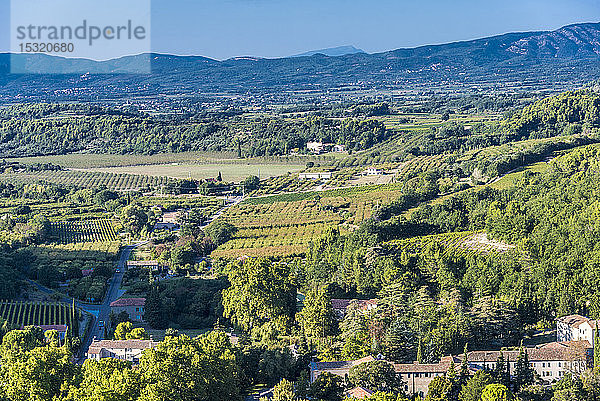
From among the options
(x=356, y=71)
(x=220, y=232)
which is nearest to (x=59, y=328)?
(x=220, y=232)

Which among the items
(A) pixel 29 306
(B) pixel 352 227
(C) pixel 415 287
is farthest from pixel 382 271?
(A) pixel 29 306

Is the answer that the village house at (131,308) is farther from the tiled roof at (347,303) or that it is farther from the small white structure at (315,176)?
the small white structure at (315,176)

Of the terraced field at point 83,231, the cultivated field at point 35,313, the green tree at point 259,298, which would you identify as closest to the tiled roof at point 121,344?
the cultivated field at point 35,313

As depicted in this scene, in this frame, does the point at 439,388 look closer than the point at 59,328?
Yes

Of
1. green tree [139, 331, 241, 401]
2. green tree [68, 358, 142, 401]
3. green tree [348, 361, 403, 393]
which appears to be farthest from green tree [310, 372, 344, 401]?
green tree [68, 358, 142, 401]

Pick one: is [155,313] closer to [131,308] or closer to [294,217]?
[131,308]

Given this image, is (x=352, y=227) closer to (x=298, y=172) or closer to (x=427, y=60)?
(x=298, y=172)

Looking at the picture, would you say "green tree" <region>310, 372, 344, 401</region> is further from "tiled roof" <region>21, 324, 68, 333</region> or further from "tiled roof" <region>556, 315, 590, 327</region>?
"tiled roof" <region>21, 324, 68, 333</region>
